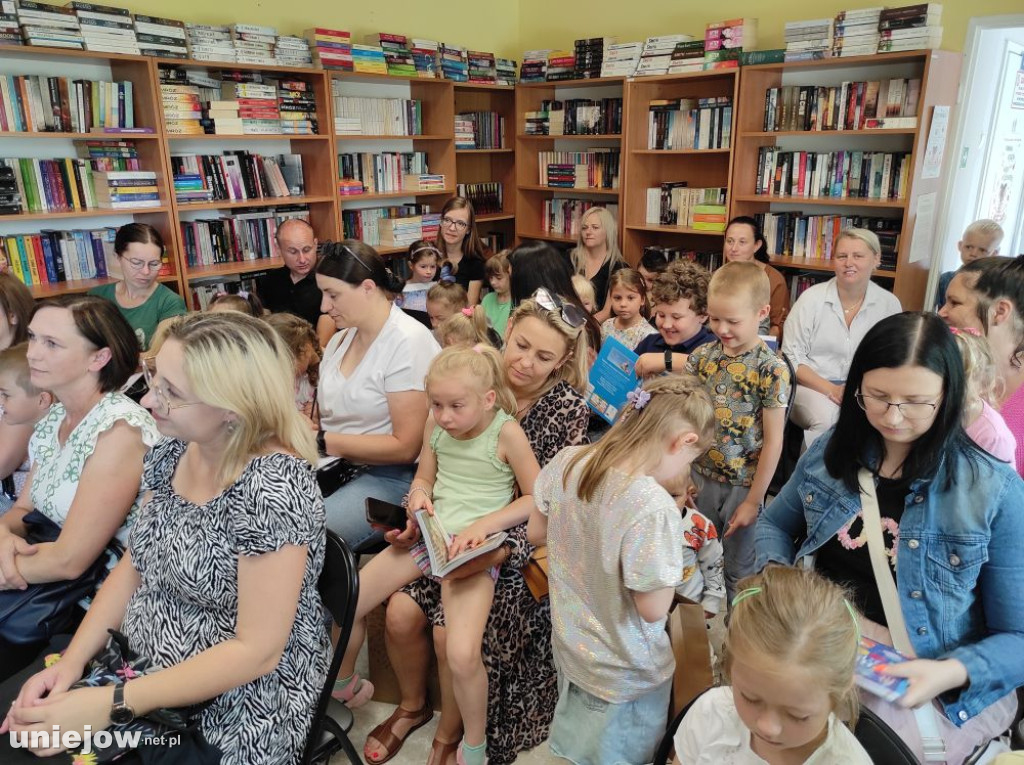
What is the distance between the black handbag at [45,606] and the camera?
5.53 feet

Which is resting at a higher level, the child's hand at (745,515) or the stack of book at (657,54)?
the stack of book at (657,54)

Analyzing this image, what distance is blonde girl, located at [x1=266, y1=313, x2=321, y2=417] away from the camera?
2.73m

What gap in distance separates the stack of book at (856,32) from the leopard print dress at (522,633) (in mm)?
3186

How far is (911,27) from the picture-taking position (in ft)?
12.6

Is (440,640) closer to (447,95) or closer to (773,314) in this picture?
(773,314)

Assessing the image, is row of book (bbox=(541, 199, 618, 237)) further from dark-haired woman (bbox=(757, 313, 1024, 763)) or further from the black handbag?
the black handbag

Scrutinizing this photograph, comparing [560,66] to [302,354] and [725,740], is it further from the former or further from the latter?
[725,740]

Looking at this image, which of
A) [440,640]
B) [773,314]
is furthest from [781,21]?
[440,640]

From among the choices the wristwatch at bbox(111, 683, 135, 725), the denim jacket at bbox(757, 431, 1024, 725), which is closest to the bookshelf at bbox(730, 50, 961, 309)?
the denim jacket at bbox(757, 431, 1024, 725)

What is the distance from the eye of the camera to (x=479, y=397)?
6.26 feet

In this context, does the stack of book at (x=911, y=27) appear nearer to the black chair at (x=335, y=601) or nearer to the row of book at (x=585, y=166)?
the row of book at (x=585, y=166)

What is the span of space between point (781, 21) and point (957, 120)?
1.24 metres

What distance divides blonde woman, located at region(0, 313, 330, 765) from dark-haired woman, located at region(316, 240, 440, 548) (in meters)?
0.75

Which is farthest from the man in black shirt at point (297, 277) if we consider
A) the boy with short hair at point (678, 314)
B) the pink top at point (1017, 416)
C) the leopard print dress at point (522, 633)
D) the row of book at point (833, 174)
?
the pink top at point (1017, 416)
